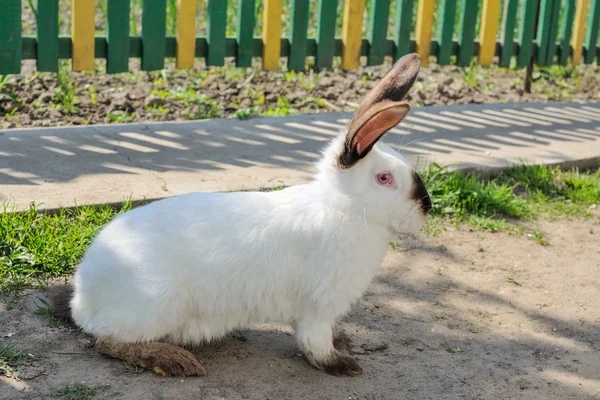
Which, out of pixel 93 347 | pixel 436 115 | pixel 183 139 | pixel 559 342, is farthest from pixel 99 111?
pixel 559 342

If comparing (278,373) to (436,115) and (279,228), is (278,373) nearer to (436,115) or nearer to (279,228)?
(279,228)

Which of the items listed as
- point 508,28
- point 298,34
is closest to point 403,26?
point 298,34

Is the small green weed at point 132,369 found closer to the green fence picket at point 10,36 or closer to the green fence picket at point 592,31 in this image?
the green fence picket at point 10,36

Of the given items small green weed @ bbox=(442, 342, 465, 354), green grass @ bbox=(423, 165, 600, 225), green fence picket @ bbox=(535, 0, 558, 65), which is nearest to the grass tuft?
small green weed @ bbox=(442, 342, 465, 354)

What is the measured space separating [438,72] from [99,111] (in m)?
3.98

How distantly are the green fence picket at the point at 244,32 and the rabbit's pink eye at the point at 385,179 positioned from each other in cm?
381

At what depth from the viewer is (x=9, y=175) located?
449 centimetres

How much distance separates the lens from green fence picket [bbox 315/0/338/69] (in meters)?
6.80

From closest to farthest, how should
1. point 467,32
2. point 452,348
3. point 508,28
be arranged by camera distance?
point 452,348, point 467,32, point 508,28

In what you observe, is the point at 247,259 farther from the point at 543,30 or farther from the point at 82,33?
the point at 543,30

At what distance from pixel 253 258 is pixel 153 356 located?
1.68 ft

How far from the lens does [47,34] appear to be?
5711mm

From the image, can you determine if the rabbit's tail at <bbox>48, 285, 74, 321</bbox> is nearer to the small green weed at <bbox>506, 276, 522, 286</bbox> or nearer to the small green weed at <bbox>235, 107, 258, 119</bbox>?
the small green weed at <bbox>506, 276, 522, 286</bbox>

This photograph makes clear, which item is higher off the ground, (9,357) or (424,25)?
(424,25)
